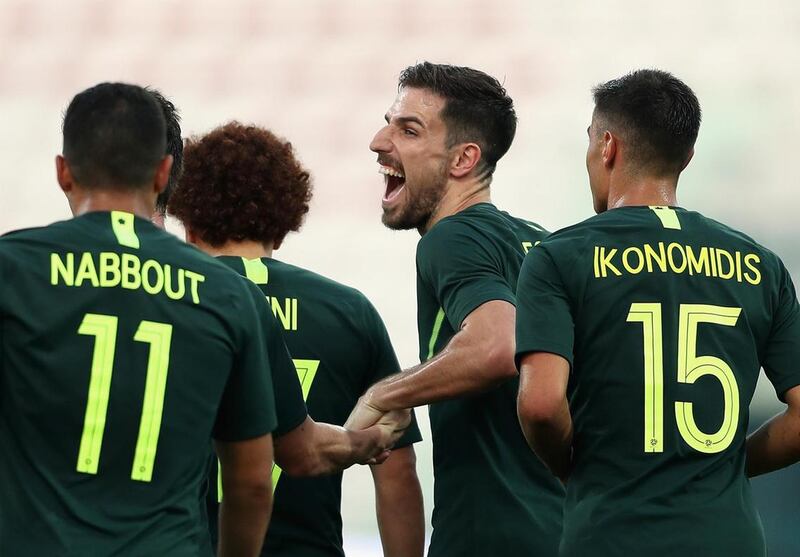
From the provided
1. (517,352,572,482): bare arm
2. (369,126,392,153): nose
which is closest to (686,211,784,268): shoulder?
(517,352,572,482): bare arm

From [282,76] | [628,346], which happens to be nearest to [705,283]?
[628,346]

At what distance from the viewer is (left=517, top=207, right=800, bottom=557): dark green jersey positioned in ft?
8.70

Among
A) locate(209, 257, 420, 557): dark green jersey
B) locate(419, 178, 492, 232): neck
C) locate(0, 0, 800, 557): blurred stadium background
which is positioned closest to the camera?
locate(209, 257, 420, 557): dark green jersey

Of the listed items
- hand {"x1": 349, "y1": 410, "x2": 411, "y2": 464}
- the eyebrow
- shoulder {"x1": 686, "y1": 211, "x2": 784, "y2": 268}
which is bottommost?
hand {"x1": 349, "y1": 410, "x2": 411, "y2": 464}

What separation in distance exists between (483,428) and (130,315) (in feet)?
4.05

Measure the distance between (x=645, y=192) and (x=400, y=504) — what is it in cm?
111

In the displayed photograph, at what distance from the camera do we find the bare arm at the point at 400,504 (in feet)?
11.3

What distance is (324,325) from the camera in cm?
323

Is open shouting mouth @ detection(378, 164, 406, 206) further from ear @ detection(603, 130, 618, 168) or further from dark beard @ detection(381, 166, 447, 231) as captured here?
ear @ detection(603, 130, 618, 168)

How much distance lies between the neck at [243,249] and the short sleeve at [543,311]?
781mm

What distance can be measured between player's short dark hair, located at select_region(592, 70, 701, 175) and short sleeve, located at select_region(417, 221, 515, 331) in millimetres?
476

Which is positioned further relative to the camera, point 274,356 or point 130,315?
point 274,356

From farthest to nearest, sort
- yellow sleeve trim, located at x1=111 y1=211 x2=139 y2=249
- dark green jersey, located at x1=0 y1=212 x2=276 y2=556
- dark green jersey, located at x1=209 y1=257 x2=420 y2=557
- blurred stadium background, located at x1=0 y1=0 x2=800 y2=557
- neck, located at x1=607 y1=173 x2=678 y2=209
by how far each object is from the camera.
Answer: blurred stadium background, located at x1=0 y1=0 x2=800 y2=557 → dark green jersey, located at x1=209 y1=257 x2=420 y2=557 → neck, located at x1=607 y1=173 x2=678 y2=209 → yellow sleeve trim, located at x1=111 y1=211 x2=139 y2=249 → dark green jersey, located at x1=0 y1=212 x2=276 y2=556

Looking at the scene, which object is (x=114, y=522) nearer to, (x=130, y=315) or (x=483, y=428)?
(x=130, y=315)
